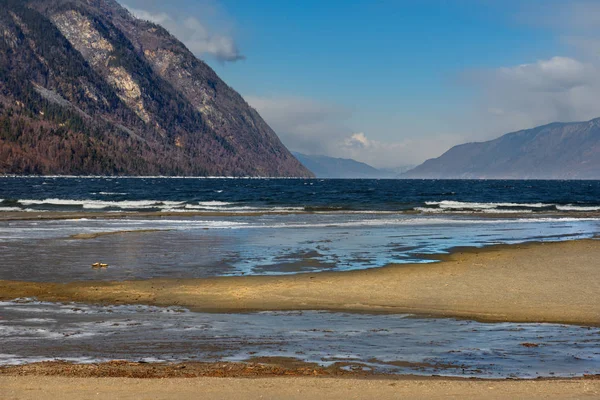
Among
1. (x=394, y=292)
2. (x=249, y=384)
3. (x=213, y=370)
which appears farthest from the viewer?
(x=394, y=292)

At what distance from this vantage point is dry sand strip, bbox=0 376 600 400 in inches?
Answer: 350

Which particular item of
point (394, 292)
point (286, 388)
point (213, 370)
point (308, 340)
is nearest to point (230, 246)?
point (394, 292)

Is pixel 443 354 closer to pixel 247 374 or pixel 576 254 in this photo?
pixel 247 374

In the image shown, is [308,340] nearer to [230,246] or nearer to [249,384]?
[249,384]

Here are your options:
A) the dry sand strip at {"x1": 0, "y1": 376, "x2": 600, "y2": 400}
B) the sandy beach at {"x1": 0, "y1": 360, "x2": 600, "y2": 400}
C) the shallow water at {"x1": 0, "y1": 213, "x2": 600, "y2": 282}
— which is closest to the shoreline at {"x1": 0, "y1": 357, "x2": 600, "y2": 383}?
the sandy beach at {"x1": 0, "y1": 360, "x2": 600, "y2": 400}

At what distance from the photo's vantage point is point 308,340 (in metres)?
12.8

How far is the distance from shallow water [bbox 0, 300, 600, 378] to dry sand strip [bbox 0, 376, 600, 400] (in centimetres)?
100

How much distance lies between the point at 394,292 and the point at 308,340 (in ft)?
20.7

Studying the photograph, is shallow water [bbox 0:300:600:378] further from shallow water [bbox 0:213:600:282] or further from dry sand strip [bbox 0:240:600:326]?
shallow water [bbox 0:213:600:282]

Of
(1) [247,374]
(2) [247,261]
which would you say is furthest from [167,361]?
(2) [247,261]

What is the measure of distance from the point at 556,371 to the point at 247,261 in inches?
634

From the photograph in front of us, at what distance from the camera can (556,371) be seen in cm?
1070

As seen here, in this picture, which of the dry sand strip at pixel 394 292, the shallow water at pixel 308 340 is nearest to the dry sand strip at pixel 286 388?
the shallow water at pixel 308 340

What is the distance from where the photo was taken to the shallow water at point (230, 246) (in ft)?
76.7
